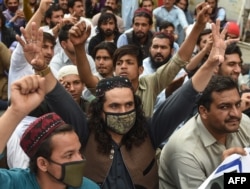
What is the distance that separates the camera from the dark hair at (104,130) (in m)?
2.70

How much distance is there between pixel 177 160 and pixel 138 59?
5.10 feet

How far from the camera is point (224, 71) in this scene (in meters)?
4.29

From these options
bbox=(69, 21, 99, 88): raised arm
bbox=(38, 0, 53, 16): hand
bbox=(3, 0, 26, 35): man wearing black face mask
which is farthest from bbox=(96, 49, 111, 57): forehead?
bbox=(3, 0, 26, 35): man wearing black face mask

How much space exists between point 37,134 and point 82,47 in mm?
1079

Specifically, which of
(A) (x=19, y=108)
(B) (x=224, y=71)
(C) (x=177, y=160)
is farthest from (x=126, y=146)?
(B) (x=224, y=71)

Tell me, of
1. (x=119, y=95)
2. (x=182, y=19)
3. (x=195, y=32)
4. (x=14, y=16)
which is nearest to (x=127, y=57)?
(x=195, y=32)

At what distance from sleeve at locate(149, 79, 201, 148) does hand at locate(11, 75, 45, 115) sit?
2.99 feet

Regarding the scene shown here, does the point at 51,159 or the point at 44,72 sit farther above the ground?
the point at 44,72

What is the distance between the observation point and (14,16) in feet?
26.4

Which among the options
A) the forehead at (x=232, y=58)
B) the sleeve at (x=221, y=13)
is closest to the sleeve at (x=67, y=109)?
the forehead at (x=232, y=58)

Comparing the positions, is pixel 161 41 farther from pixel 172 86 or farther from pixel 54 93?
pixel 54 93

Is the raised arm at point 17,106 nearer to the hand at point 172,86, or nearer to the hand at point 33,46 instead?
the hand at point 33,46

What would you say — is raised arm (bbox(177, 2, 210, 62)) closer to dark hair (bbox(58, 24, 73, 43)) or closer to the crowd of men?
the crowd of men

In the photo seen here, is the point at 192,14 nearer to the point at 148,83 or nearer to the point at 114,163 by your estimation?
the point at 148,83
